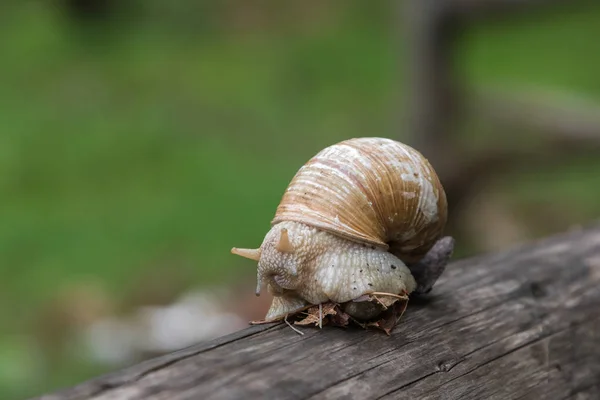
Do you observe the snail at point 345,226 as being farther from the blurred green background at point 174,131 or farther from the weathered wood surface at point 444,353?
the blurred green background at point 174,131

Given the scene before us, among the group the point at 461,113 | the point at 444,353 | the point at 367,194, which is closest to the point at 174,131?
the point at 461,113

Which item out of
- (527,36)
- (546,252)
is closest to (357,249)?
(546,252)

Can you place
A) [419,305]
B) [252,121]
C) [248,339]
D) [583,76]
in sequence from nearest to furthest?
[248,339], [419,305], [252,121], [583,76]

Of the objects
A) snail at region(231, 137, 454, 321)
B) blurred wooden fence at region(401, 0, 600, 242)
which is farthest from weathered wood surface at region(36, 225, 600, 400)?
blurred wooden fence at region(401, 0, 600, 242)

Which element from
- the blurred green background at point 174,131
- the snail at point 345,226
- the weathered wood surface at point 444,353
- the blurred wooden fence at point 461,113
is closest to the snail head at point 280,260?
the snail at point 345,226

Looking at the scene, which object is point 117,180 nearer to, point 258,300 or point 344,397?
point 258,300
